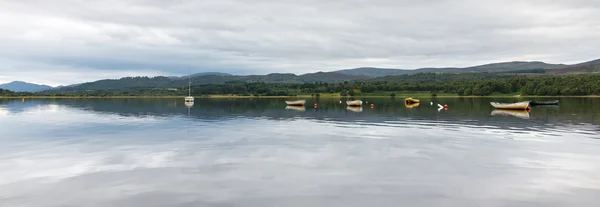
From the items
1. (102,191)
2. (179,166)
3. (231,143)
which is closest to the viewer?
(102,191)

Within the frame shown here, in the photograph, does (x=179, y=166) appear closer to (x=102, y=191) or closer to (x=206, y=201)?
(x=102, y=191)

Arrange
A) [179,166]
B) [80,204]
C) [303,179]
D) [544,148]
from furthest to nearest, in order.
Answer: [544,148], [179,166], [303,179], [80,204]

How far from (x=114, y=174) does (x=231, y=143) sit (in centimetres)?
1133

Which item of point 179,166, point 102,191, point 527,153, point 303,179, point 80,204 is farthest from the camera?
point 527,153

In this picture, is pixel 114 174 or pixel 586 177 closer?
pixel 586 177

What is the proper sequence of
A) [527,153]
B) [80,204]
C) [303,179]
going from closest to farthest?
[80,204] → [303,179] → [527,153]

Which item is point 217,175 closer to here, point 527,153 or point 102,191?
point 102,191

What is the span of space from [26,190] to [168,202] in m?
6.38

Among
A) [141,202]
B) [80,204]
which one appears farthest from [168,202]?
[80,204]

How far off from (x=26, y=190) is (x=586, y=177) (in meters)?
22.8

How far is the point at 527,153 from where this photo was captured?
25.0 metres

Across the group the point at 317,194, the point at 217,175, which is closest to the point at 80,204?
the point at 217,175

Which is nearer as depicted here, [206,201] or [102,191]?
[206,201]

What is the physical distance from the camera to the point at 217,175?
1922 cm
